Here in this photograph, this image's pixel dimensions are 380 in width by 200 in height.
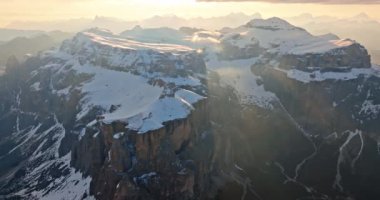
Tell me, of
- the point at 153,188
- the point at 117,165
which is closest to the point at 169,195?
the point at 153,188

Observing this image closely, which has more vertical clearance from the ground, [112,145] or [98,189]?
[112,145]

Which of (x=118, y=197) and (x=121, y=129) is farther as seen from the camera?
(x=121, y=129)

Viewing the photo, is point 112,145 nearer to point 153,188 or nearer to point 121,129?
point 121,129

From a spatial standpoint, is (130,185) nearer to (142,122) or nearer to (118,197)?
(118,197)

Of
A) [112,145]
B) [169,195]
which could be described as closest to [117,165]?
[112,145]

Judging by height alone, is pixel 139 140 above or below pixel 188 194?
above

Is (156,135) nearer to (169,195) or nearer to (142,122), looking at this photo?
(142,122)

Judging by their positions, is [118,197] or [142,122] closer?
[118,197]
